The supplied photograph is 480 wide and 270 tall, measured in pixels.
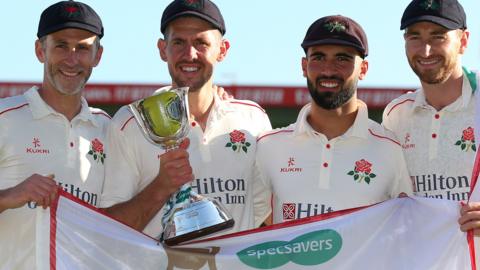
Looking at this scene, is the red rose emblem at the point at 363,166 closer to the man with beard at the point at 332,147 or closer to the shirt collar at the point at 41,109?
the man with beard at the point at 332,147

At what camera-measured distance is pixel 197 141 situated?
5.54 meters

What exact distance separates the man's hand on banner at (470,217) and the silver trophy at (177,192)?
3.60 ft

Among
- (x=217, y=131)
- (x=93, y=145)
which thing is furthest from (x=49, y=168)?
(x=217, y=131)

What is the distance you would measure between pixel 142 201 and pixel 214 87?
905 millimetres

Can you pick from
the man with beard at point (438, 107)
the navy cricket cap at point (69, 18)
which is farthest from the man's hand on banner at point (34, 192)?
the man with beard at point (438, 107)

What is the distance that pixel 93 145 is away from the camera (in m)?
5.46

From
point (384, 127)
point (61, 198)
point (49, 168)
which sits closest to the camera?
point (61, 198)

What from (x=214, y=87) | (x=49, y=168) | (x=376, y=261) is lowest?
(x=376, y=261)

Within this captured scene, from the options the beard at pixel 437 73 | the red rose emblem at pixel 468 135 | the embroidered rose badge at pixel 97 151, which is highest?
the beard at pixel 437 73

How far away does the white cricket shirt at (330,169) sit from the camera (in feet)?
17.7

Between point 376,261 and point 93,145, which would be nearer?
point 376,261

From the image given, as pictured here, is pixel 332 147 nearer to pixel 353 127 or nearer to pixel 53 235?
pixel 353 127

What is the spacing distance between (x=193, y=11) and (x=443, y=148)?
1.47 m

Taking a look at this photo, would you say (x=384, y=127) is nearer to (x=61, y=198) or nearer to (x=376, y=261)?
(x=376, y=261)
